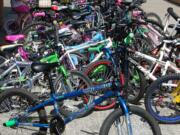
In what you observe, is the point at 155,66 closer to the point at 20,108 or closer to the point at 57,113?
the point at 57,113

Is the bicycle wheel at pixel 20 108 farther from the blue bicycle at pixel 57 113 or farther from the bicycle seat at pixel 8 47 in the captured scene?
the bicycle seat at pixel 8 47

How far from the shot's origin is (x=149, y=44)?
7.94 metres

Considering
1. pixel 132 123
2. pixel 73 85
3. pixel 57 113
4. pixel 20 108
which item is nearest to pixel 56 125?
pixel 57 113

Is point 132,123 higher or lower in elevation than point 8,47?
lower

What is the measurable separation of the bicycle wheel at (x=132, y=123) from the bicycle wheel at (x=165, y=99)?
106 centimetres

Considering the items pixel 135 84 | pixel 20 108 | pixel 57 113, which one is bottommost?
pixel 135 84

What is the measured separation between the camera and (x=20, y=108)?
558cm

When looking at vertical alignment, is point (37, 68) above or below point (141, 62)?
above

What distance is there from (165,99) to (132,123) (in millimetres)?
1639

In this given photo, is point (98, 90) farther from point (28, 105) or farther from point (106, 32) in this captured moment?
point (106, 32)

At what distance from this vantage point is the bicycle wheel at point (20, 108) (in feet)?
17.4

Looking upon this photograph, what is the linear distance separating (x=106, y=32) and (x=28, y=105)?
243cm

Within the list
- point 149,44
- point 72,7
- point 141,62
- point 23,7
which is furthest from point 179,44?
point 23,7

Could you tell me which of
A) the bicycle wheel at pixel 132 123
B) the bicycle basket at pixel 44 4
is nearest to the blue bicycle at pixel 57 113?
the bicycle wheel at pixel 132 123
